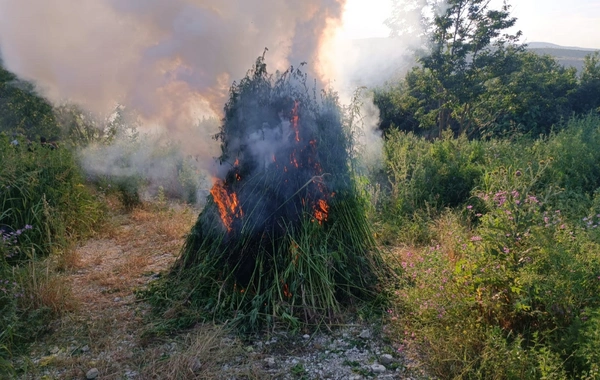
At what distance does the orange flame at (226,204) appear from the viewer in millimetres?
3795

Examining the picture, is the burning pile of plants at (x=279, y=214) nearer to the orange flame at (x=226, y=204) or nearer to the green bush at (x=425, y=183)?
the orange flame at (x=226, y=204)

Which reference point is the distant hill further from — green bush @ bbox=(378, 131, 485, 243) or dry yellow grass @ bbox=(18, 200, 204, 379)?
dry yellow grass @ bbox=(18, 200, 204, 379)

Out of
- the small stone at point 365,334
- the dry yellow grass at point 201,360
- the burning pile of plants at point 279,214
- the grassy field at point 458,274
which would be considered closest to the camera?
the grassy field at point 458,274

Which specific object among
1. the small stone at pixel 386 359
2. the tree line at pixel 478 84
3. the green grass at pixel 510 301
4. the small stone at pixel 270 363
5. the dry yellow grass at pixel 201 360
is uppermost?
the tree line at pixel 478 84

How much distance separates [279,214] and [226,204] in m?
0.55

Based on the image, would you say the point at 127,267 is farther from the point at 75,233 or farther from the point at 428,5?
the point at 428,5

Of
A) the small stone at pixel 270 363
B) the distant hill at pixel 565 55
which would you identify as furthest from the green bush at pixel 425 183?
the distant hill at pixel 565 55

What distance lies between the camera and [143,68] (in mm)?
4043

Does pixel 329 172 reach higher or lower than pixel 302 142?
lower

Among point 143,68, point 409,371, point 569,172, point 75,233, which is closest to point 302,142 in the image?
point 143,68

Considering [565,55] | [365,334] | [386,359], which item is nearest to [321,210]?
[365,334]

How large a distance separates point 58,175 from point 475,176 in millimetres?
5966

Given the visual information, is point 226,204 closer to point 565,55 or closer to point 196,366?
point 196,366

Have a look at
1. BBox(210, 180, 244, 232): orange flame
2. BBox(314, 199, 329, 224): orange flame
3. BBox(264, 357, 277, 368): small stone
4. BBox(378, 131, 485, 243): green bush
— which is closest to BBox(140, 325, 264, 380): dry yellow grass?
BBox(264, 357, 277, 368): small stone
